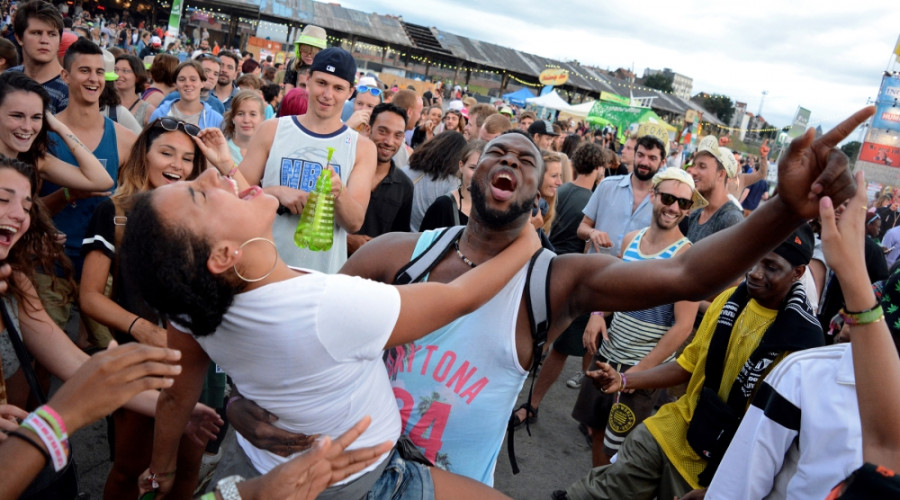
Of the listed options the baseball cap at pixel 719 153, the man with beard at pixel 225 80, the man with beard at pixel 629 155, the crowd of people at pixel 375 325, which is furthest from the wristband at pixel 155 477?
the man with beard at pixel 629 155

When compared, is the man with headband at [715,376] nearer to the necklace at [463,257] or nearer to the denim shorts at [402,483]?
the necklace at [463,257]

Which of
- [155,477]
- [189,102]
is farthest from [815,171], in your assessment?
[189,102]

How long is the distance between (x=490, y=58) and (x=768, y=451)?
137 feet

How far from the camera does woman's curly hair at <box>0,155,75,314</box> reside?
2342 millimetres

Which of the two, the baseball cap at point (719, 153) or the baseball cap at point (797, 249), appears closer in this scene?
the baseball cap at point (797, 249)

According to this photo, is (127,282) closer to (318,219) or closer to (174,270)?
(318,219)

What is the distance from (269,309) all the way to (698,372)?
2462 millimetres

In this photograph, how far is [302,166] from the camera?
11.5 feet

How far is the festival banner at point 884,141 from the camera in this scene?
89.3 feet

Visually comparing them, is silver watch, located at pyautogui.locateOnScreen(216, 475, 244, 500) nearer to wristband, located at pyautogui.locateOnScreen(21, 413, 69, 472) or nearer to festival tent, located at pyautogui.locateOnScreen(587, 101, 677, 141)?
wristband, located at pyautogui.locateOnScreen(21, 413, 69, 472)

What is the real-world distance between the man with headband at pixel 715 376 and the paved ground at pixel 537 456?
0.99m

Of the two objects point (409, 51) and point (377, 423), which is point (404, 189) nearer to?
point (377, 423)

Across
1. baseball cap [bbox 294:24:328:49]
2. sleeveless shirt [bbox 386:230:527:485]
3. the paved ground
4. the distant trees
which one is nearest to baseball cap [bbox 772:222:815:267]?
sleeveless shirt [bbox 386:230:527:485]

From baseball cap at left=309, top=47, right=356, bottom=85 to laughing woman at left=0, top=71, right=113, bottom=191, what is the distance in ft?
4.89
